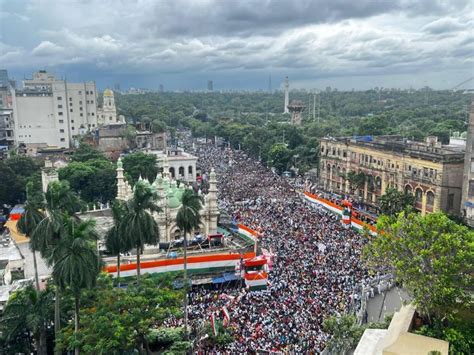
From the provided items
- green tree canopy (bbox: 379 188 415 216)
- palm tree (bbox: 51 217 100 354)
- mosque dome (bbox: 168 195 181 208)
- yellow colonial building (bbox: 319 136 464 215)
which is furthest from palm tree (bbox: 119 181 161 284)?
yellow colonial building (bbox: 319 136 464 215)

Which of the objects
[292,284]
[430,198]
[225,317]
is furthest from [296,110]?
[225,317]

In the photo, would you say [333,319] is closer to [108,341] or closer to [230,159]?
[108,341]

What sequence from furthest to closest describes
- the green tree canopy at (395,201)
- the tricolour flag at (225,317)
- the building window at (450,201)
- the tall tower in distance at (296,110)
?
the tall tower in distance at (296,110) < the building window at (450,201) < the green tree canopy at (395,201) < the tricolour flag at (225,317)

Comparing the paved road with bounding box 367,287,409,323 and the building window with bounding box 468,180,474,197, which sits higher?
the building window with bounding box 468,180,474,197

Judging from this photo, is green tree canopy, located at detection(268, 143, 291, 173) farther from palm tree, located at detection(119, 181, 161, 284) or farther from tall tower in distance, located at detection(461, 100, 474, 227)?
palm tree, located at detection(119, 181, 161, 284)

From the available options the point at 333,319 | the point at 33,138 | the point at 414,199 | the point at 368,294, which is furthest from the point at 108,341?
the point at 33,138

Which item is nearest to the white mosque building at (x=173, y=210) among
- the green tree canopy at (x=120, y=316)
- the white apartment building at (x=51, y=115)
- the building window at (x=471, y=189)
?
the green tree canopy at (x=120, y=316)

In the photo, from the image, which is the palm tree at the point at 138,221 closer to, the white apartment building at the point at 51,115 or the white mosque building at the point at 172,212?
the white mosque building at the point at 172,212
